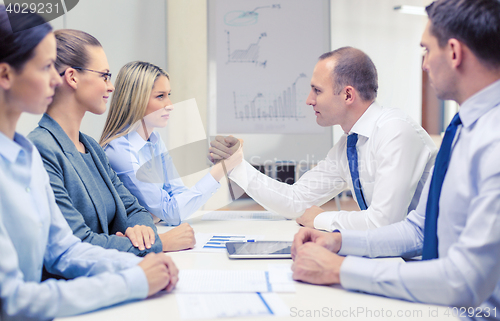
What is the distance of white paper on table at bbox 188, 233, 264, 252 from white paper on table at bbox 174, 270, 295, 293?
22 centimetres

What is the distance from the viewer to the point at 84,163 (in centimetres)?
119

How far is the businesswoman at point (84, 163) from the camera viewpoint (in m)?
1.06

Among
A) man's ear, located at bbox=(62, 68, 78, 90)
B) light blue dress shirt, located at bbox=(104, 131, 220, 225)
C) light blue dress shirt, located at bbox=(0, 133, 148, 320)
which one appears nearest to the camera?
light blue dress shirt, located at bbox=(0, 133, 148, 320)

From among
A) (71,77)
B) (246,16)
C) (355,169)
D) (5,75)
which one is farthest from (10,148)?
(246,16)

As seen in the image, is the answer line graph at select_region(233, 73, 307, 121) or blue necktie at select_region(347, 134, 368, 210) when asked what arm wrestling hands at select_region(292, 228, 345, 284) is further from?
line graph at select_region(233, 73, 307, 121)

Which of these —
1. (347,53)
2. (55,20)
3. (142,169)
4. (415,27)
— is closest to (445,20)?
(347,53)

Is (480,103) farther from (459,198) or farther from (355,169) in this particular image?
(355,169)

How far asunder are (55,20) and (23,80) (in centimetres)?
148

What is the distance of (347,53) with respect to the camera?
5.87 ft

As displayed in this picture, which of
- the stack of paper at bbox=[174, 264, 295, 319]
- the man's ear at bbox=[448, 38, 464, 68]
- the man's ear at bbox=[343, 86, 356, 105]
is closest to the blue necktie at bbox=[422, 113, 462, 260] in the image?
the man's ear at bbox=[448, 38, 464, 68]

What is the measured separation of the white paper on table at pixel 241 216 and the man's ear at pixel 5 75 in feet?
3.66

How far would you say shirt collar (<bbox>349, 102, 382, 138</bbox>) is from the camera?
5.65 ft

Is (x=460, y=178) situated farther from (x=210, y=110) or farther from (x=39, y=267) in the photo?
(x=210, y=110)

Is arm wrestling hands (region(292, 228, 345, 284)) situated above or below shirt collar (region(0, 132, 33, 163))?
below
